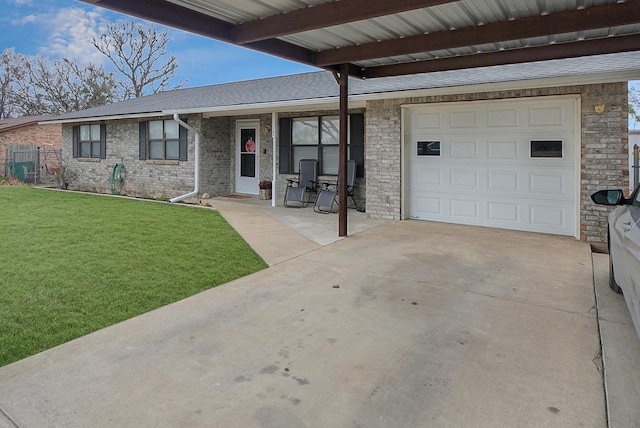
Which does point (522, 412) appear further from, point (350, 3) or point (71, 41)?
point (71, 41)

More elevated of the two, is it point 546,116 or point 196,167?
point 546,116

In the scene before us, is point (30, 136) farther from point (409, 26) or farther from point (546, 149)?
point (546, 149)

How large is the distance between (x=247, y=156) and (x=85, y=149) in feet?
23.0

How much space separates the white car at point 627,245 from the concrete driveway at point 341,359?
43 centimetres

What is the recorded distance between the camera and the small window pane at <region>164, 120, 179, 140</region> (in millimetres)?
12711

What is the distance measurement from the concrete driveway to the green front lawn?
322 mm

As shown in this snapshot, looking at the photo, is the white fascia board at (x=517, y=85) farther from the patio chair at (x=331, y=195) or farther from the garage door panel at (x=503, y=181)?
the patio chair at (x=331, y=195)

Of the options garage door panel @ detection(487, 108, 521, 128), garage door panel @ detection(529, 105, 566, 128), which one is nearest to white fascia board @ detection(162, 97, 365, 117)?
garage door panel @ detection(487, 108, 521, 128)

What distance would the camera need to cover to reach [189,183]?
40.7 feet

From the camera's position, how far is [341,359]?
9.82 ft

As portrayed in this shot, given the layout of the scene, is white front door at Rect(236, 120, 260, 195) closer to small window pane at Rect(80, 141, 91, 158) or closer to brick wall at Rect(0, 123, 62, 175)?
small window pane at Rect(80, 141, 91, 158)

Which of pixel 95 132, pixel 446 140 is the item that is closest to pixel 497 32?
pixel 446 140

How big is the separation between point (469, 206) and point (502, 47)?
118 inches

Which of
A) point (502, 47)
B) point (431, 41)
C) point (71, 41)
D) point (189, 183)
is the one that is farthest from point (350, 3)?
point (71, 41)
